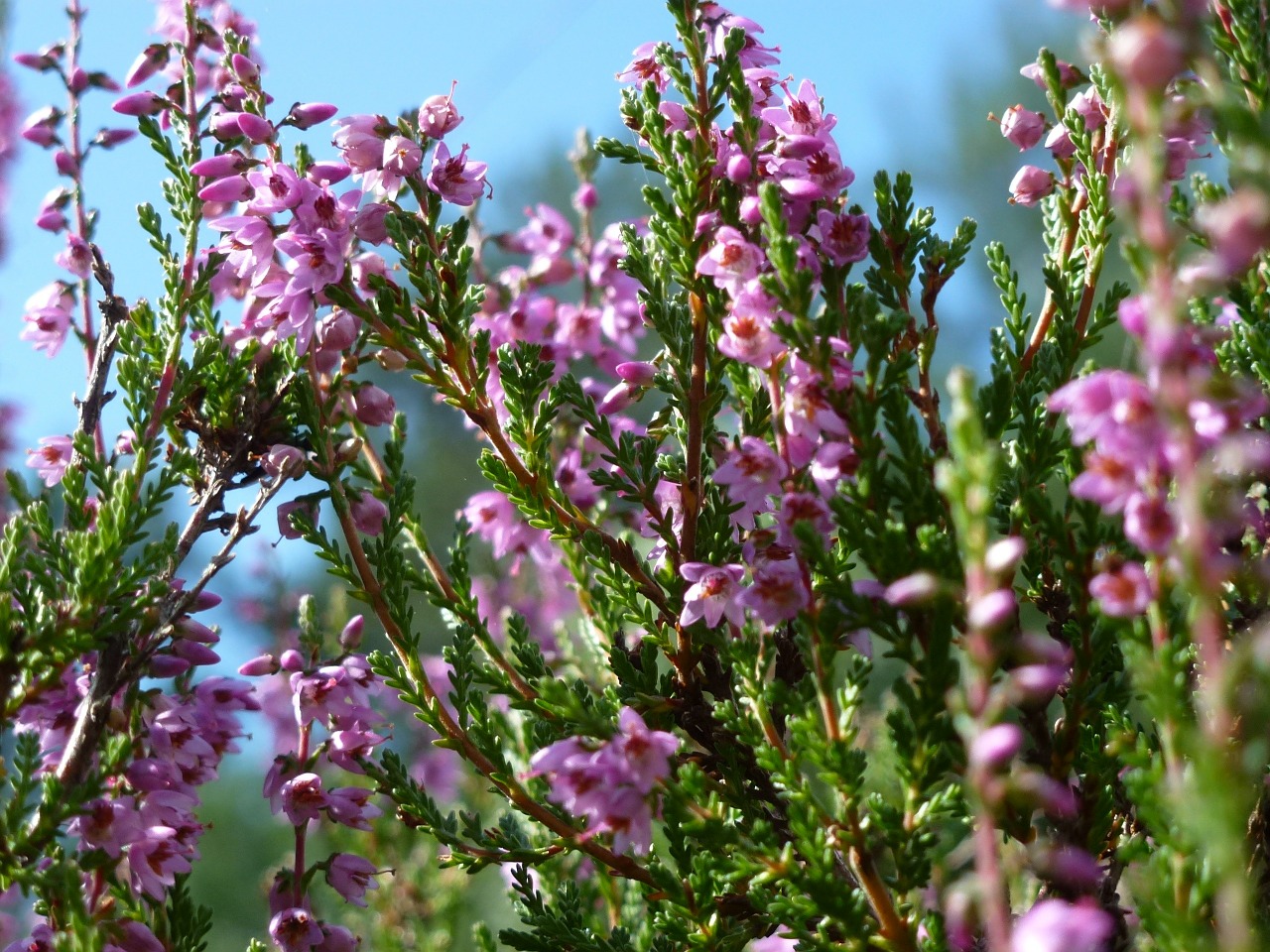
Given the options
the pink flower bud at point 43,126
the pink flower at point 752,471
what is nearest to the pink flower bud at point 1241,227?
the pink flower at point 752,471

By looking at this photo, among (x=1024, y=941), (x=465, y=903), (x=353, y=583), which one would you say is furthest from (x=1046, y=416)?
(x=465, y=903)

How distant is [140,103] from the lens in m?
1.55

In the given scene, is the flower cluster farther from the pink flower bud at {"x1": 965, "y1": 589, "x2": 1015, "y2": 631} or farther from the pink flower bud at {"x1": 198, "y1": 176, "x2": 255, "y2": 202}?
the pink flower bud at {"x1": 198, "y1": 176, "x2": 255, "y2": 202}

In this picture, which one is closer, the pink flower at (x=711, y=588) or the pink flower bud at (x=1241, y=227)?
the pink flower bud at (x=1241, y=227)

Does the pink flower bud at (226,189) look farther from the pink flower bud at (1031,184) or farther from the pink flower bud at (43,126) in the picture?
the pink flower bud at (1031,184)

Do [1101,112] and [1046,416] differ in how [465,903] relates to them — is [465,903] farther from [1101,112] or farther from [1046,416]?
[1101,112]

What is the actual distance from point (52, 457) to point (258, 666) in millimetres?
422

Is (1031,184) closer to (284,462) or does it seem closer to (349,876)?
(284,462)

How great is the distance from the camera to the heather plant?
740 millimetres

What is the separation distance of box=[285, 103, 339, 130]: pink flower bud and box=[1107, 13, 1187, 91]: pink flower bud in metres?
1.12

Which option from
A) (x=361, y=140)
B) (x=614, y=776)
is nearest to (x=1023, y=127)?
(x=361, y=140)

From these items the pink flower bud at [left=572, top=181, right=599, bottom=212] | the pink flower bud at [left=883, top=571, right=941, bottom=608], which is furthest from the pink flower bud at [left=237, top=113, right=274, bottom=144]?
the pink flower bud at [left=883, top=571, right=941, bottom=608]

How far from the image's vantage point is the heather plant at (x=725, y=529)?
2.43 ft

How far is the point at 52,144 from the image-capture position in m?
1.74
